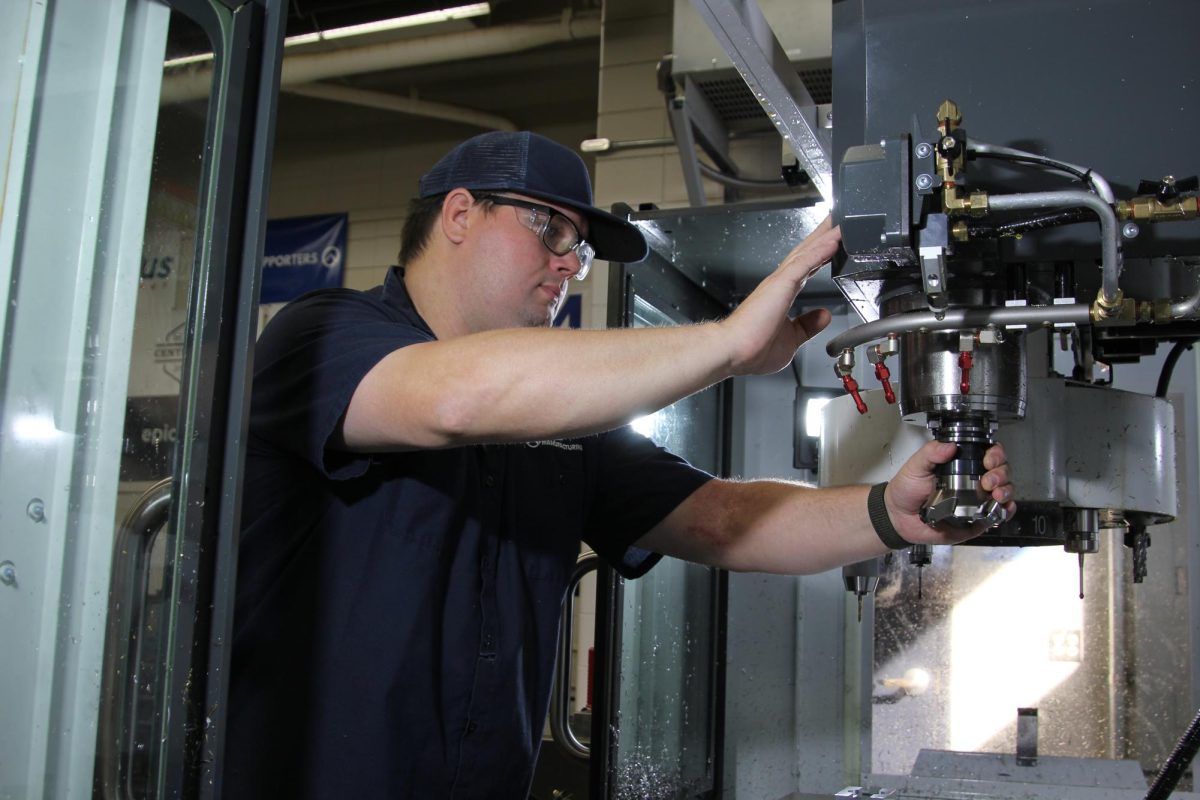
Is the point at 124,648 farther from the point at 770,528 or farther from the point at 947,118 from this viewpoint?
the point at 770,528

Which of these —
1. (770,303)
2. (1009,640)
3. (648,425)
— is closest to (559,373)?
(770,303)

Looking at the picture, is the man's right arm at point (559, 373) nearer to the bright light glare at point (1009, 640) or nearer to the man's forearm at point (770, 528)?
the man's forearm at point (770, 528)

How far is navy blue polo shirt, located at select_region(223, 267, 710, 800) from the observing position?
107 centimetres

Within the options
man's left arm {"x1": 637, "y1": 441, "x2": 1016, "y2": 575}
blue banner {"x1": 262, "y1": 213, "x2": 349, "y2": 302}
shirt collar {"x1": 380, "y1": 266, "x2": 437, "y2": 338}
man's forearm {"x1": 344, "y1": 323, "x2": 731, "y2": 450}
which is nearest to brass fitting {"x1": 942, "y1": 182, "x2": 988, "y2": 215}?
man's forearm {"x1": 344, "y1": 323, "x2": 731, "y2": 450}

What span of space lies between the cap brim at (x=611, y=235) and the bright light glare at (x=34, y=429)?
2.37ft

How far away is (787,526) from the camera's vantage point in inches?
56.2

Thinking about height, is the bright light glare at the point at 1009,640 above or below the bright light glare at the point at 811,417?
below

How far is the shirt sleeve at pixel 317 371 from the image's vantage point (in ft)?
3.24

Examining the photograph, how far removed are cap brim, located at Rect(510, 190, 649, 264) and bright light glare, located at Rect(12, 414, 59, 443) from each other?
72 centimetres

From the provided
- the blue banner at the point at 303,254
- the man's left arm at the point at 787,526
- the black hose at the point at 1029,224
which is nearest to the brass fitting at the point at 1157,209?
the black hose at the point at 1029,224

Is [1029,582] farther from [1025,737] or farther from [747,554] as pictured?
[747,554]

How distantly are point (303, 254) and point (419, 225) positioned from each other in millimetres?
4157

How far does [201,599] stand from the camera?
73cm

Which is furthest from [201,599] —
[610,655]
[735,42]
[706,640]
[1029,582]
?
[1029,582]
